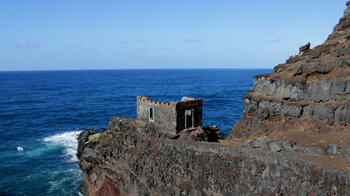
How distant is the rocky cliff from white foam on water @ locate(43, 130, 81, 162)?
13.3m

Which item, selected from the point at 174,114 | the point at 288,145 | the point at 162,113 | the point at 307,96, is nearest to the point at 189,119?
the point at 174,114

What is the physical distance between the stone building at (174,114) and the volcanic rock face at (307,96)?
Result: 5.91 meters

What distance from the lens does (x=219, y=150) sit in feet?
76.4

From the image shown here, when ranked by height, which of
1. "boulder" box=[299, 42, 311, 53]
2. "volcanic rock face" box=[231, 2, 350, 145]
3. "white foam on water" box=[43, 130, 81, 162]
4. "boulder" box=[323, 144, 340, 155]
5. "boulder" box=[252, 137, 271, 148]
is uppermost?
"boulder" box=[299, 42, 311, 53]

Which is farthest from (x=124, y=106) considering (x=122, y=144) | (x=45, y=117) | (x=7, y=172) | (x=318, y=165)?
(x=318, y=165)

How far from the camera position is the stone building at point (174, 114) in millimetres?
32250

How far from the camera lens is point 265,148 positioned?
22047mm

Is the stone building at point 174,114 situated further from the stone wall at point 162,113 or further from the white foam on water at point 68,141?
the white foam on water at point 68,141

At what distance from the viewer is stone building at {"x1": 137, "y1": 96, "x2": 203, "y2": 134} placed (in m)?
32.2

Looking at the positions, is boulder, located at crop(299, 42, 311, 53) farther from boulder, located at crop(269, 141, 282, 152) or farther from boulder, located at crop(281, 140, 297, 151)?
boulder, located at crop(269, 141, 282, 152)

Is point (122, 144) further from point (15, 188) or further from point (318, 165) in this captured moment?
point (318, 165)

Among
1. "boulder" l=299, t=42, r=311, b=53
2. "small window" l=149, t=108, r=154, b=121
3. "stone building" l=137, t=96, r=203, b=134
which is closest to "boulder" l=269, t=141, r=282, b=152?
"stone building" l=137, t=96, r=203, b=134

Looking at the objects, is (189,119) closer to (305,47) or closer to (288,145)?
(288,145)

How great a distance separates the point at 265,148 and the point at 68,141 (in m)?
41.9
